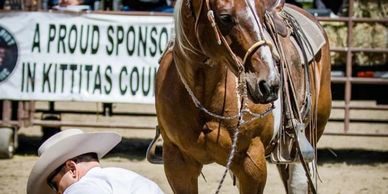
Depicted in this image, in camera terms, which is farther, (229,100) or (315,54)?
(315,54)

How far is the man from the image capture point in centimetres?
336

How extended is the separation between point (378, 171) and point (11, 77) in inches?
162

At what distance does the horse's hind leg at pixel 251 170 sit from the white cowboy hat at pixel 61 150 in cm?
210

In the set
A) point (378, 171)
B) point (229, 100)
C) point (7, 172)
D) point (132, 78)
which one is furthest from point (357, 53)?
point (229, 100)

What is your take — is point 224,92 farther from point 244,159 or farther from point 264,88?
point 264,88

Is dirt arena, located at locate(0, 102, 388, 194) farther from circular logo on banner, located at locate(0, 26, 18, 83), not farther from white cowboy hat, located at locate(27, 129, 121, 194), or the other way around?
white cowboy hat, located at locate(27, 129, 121, 194)

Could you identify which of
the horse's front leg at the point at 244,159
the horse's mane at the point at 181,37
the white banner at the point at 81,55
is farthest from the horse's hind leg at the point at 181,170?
the white banner at the point at 81,55

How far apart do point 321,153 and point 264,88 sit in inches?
266

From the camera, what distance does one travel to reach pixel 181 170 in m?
5.74

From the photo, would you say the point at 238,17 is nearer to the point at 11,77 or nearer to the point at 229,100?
the point at 229,100

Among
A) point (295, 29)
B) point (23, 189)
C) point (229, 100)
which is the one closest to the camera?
point (229, 100)

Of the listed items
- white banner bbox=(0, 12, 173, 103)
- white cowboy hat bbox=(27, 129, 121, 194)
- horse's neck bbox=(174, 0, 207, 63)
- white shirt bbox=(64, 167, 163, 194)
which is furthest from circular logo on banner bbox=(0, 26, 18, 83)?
white shirt bbox=(64, 167, 163, 194)

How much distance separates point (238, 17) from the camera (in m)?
5.02

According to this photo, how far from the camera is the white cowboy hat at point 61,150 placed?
340cm
